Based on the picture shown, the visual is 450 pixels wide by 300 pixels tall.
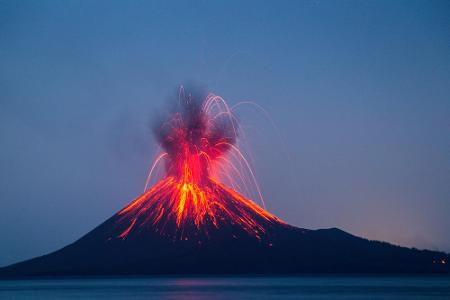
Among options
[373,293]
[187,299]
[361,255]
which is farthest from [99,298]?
[361,255]

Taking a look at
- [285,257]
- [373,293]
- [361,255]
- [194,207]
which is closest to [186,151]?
[194,207]

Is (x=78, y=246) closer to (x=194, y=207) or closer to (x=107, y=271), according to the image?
(x=107, y=271)

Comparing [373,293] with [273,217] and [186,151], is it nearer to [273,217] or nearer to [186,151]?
[186,151]

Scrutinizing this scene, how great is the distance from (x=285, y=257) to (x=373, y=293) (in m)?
47.6

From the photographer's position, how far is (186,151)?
110m

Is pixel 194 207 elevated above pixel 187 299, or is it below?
above

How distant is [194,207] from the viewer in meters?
129

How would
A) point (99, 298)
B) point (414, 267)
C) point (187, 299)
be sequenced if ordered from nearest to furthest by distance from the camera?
1. point (187, 299)
2. point (99, 298)
3. point (414, 267)

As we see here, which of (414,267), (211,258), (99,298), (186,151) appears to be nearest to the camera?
(99,298)

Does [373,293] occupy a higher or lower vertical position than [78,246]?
lower

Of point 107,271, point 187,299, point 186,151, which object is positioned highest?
point 186,151

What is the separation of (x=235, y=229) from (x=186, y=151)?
23751mm

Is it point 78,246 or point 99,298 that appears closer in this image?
point 99,298

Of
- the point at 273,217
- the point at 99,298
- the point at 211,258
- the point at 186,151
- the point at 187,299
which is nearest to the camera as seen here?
the point at 187,299
